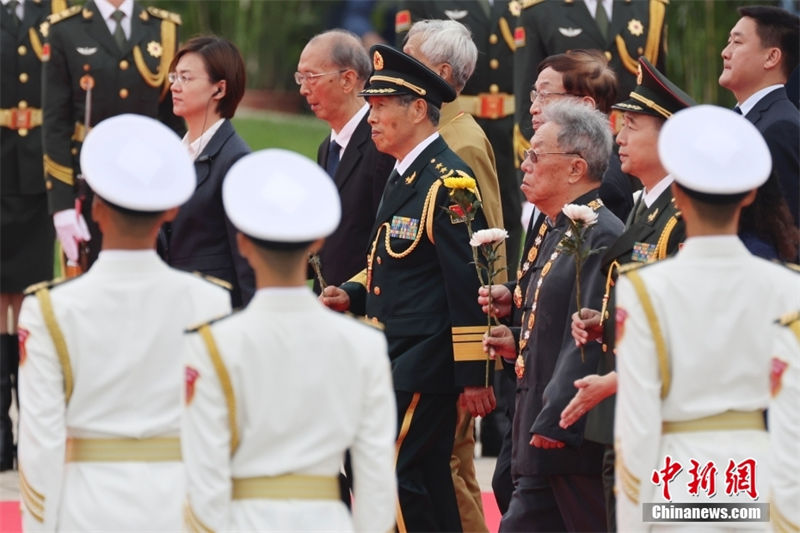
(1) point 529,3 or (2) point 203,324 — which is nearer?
(2) point 203,324

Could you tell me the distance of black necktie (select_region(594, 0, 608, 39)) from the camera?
8.29m

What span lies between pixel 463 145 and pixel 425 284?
81cm

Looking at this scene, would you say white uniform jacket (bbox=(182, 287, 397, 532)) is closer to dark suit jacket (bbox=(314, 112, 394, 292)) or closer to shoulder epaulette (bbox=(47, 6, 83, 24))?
dark suit jacket (bbox=(314, 112, 394, 292))

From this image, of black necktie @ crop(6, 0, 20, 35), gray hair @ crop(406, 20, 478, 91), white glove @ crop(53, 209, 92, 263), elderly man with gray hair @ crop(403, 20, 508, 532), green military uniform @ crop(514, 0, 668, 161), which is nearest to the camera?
elderly man with gray hair @ crop(403, 20, 508, 532)

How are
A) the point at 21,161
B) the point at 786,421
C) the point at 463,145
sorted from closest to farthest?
1. the point at 786,421
2. the point at 463,145
3. the point at 21,161

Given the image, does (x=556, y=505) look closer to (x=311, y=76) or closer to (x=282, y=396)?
(x=282, y=396)

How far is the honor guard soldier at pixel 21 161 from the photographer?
27.1ft

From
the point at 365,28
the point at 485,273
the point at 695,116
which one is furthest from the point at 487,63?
the point at 365,28

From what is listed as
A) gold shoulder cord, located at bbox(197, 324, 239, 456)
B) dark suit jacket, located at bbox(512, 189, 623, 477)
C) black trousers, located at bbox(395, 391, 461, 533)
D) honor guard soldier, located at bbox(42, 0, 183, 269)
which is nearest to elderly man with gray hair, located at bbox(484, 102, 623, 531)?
dark suit jacket, located at bbox(512, 189, 623, 477)

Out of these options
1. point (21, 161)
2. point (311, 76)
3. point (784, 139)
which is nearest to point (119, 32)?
point (21, 161)

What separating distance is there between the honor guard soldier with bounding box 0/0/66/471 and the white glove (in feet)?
1.82

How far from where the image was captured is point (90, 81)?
791 cm

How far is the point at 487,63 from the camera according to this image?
28.2 feet

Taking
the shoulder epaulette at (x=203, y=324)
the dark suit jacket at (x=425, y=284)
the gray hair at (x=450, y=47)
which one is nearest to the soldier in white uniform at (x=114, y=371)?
the shoulder epaulette at (x=203, y=324)
